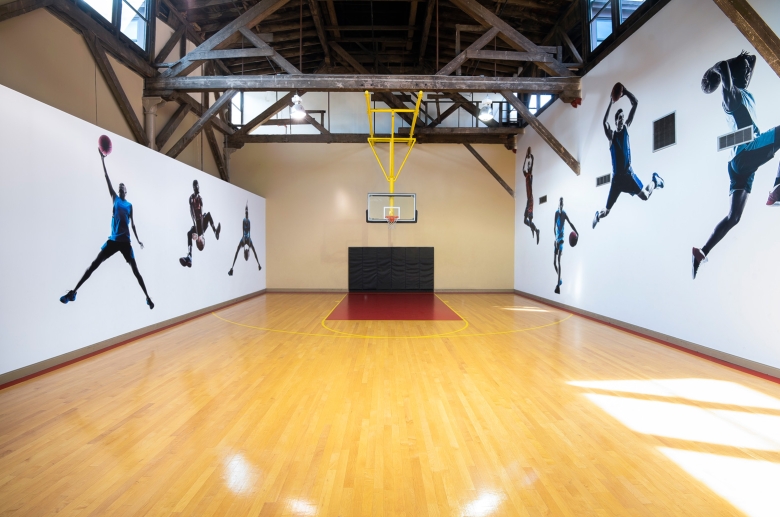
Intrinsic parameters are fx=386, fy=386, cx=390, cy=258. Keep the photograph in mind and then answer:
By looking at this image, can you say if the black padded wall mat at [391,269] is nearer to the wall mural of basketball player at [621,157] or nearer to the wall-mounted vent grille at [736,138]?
the wall mural of basketball player at [621,157]

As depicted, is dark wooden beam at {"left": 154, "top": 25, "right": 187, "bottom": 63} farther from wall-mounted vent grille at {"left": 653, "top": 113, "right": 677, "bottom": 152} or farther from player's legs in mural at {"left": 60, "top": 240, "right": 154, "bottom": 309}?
wall-mounted vent grille at {"left": 653, "top": 113, "right": 677, "bottom": 152}

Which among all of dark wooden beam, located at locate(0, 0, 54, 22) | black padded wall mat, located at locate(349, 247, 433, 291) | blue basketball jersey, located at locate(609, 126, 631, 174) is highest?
dark wooden beam, located at locate(0, 0, 54, 22)

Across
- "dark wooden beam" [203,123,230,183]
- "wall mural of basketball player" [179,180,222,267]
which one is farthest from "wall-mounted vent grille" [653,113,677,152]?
"dark wooden beam" [203,123,230,183]

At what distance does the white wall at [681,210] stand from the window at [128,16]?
8.38 metres

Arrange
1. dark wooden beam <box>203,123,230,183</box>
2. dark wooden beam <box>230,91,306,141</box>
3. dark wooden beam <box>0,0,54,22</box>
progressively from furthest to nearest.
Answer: dark wooden beam <box>230,91,306,141</box>, dark wooden beam <box>203,123,230,183</box>, dark wooden beam <box>0,0,54,22</box>

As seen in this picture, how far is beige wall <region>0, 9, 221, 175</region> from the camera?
4777mm

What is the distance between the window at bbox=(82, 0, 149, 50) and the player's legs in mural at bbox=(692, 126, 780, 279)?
897 centimetres

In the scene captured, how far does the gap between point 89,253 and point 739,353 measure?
24.8 ft

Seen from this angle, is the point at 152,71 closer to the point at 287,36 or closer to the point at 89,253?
the point at 287,36

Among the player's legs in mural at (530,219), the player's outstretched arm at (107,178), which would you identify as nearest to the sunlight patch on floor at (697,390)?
the player's outstretched arm at (107,178)

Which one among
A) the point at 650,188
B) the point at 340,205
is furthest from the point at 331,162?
the point at 650,188

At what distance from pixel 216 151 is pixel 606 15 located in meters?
9.33

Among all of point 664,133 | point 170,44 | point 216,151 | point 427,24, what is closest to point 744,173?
point 664,133

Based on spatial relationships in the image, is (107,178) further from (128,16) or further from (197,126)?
(128,16)
